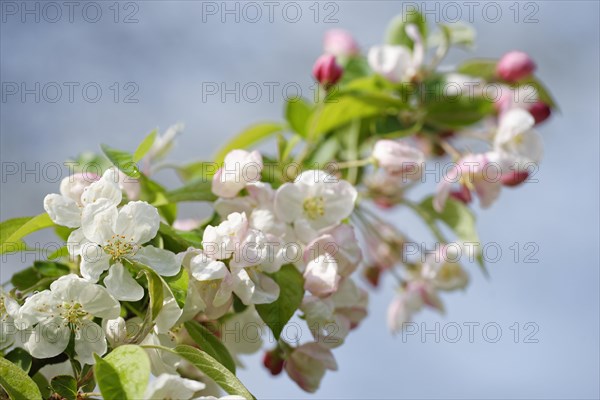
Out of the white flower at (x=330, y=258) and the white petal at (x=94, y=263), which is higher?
the white petal at (x=94, y=263)

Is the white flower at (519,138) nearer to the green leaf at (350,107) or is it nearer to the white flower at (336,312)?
the green leaf at (350,107)

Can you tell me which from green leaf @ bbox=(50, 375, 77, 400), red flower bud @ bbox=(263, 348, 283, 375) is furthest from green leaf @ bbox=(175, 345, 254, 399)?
red flower bud @ bbox=(263, 348, 283, 375)

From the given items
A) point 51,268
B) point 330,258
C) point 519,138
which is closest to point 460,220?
point 519,138

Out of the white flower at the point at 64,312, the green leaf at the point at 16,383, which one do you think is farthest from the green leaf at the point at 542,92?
the green leaf at the point at 16,383

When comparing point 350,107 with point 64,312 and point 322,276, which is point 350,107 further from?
point 64,312

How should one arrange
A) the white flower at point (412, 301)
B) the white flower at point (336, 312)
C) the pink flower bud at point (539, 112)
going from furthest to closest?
the white flower at point (412, 301) < the pink flower bud at point (539, 112) < the white flower at point (336, 312)

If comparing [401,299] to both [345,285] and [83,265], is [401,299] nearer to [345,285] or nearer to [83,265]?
[345,285]
